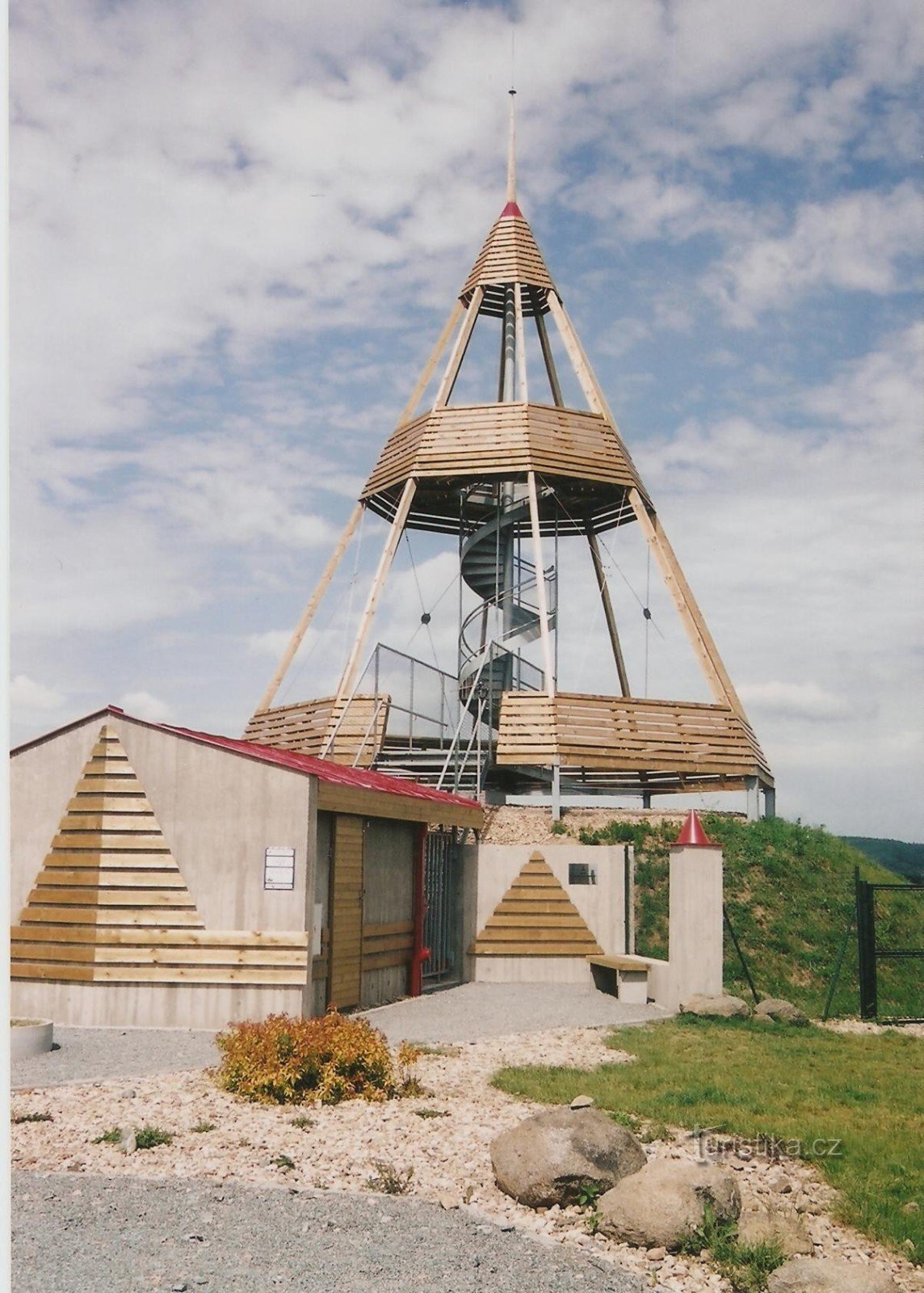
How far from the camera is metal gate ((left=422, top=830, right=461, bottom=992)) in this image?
19.1m

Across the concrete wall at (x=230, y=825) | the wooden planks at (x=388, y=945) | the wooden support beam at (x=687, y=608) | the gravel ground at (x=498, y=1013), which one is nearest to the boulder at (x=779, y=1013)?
the gravel ground at (x=498, y=1013)

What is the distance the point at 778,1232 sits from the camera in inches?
272

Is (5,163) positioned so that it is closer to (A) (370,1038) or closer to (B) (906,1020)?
(A) (370,1038)

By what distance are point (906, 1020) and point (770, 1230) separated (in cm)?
1066

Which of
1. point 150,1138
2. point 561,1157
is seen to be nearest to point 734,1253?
point 561,1157

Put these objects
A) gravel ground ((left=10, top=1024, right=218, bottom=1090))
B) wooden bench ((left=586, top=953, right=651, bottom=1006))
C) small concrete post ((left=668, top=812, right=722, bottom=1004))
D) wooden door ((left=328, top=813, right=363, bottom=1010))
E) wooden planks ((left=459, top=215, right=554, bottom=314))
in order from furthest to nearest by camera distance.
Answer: wooden planks ((left=459, top=215, right=554, bottom=314)), wooden bench ((left=586, top=953, right=651, bottom=1006)), small concrete post ((left=668, top=812, right=722, bottom=1004)), wooden door ((left=328, top=813, right=363, bottom=1010)), gravel ground ((left=10, top=1024, right=218, bottom=1090))

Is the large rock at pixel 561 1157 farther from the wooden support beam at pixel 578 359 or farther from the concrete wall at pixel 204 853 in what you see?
the wooden support beam at pixel 578 359

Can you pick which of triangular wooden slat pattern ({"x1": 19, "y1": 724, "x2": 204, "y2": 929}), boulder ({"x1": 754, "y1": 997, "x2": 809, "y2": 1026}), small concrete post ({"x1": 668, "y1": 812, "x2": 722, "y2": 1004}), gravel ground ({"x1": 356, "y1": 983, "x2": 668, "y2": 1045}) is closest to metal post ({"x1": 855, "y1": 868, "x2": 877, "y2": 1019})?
boulder ({"x1": 754, "y1": 997, "x2": 809, "y2": 1026})

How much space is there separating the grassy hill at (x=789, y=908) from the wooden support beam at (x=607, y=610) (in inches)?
274

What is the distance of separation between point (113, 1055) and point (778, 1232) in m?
7.40

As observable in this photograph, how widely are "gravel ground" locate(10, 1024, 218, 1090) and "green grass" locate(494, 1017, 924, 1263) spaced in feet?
10.5

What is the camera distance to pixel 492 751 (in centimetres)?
2602

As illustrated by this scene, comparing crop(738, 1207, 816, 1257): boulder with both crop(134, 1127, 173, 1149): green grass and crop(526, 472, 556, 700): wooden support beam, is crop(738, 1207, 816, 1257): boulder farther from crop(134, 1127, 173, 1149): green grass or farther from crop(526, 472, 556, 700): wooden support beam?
crop(526, 472, 556, 700): wooden support beam

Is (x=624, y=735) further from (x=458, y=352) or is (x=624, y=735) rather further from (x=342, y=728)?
(x=458, y=352)
